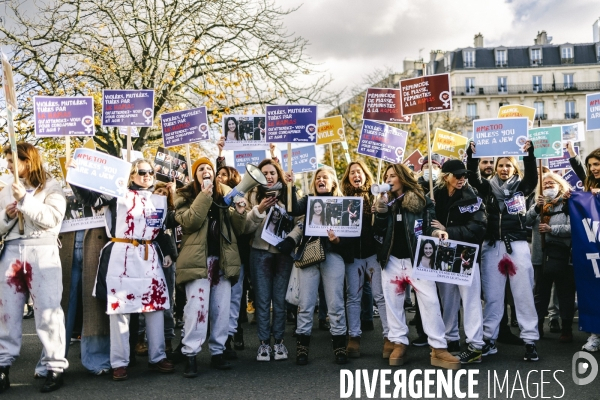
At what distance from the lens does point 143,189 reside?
5.65 m

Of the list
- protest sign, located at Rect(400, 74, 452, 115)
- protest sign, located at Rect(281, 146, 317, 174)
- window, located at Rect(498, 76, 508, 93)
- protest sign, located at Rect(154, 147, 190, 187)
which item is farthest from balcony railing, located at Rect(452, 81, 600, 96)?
protest sign, located at Rect(154, 147, 190, 187)

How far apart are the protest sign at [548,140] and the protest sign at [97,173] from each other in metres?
5.48

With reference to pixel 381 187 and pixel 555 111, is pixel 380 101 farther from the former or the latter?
pixel 555 111

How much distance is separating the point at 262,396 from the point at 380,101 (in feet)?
16.4

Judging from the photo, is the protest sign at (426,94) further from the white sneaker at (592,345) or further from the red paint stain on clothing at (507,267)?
the white sneaker at (592,345)

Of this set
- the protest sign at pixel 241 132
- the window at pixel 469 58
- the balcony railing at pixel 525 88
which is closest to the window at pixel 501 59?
the balcony railing at pixel 525 88

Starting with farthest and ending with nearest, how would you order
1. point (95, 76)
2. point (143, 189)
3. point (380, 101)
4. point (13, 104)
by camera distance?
1. point (95, 76)
2. point (380, 101)
3. point (143, 189)
4. point (13, 104)

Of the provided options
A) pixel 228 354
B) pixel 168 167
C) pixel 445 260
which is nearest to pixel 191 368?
pixel 228 354

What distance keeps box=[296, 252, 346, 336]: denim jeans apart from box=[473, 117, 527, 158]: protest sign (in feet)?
6.74

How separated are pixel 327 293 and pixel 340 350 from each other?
0.58m

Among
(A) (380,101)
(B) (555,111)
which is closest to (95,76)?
(A) (380,101)

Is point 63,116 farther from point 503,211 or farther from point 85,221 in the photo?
point 503,211

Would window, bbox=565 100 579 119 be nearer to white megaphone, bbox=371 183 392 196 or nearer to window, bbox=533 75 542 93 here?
window, bbox=533 75 542 93

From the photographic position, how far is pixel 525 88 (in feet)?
199
